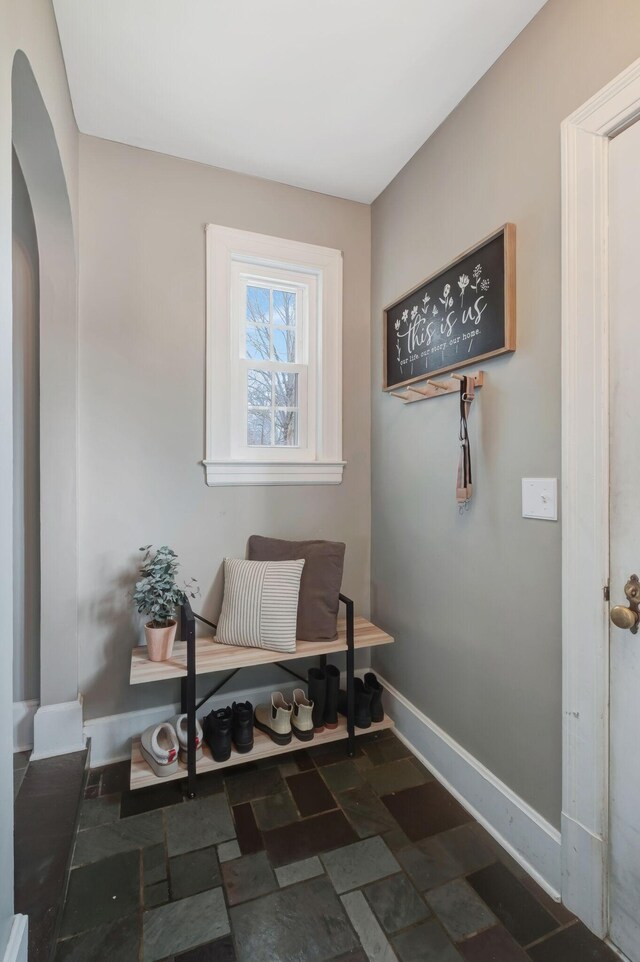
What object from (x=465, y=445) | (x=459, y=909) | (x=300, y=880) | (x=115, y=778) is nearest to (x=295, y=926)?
(x=300, y=880)

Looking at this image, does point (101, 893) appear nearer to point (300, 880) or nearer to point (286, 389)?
point (300, 880)

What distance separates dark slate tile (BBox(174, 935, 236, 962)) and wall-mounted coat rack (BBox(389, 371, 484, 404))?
1.82m

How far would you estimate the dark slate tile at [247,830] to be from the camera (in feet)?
4.76

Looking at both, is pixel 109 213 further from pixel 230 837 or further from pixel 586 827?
pixel 586 827

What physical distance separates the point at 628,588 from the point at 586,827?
0.69 meters

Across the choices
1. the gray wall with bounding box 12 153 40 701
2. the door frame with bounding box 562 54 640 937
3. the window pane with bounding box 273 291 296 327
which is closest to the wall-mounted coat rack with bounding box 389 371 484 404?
the door frame with bounding box 562 54 640 937

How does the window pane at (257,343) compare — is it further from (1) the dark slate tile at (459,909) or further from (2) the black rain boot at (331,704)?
(1) the dark slate tile at (459,909)

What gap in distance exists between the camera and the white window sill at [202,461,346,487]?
205 cm

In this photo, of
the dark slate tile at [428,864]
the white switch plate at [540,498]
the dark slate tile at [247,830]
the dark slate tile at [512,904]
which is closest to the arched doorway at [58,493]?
the dark slate tile at [247,830]

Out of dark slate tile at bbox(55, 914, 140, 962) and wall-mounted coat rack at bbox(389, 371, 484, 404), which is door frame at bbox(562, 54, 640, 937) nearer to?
wall-mounted coat rack at bbox(389, 371, 484, 404)

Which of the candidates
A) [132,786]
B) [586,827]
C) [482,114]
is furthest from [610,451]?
[132,786]

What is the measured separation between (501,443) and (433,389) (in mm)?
424

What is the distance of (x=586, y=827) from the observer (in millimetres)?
1207

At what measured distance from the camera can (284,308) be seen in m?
2.25
